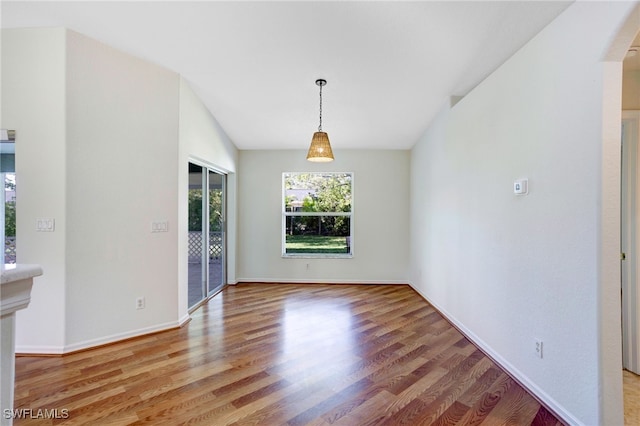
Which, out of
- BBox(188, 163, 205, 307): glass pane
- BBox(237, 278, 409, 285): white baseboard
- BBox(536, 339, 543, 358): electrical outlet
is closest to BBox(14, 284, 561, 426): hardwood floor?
BBox(536, 339, 543, 358): electrical outlet

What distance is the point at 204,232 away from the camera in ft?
14.1

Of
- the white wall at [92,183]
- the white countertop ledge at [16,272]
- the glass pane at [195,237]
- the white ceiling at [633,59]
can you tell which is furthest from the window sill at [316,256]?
the white countertop ledge at [16,272]

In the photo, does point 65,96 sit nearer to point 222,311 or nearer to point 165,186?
point 165,186

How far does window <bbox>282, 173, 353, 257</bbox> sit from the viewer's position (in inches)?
215

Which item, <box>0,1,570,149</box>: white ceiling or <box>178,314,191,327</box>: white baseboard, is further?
<box>178,314,191,327</box>: white baseboard

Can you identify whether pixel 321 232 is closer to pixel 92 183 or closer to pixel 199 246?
pixel 199 246

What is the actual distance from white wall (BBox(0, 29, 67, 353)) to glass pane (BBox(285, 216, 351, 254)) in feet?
11.0

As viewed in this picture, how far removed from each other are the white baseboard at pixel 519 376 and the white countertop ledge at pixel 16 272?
2786mm

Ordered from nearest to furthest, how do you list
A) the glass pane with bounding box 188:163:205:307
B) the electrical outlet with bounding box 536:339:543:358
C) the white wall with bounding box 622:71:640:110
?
1. the electrical outlet with bounding box 536:339:543:358
2. the white wall with bounding box 622:71:640:110
3. the glass pane with bounding box 188:163:205:307

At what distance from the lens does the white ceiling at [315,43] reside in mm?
2268

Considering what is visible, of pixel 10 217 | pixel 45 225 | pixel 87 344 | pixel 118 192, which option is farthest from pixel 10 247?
pixel 87 344

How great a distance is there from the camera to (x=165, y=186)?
10.5 ft

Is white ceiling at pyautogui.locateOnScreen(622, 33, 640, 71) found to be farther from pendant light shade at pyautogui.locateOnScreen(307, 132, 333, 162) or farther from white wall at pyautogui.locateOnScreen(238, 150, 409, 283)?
white wall at pyautogui.locateOnScreen(238, 150, 409, 283)

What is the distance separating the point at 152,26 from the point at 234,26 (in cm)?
70
